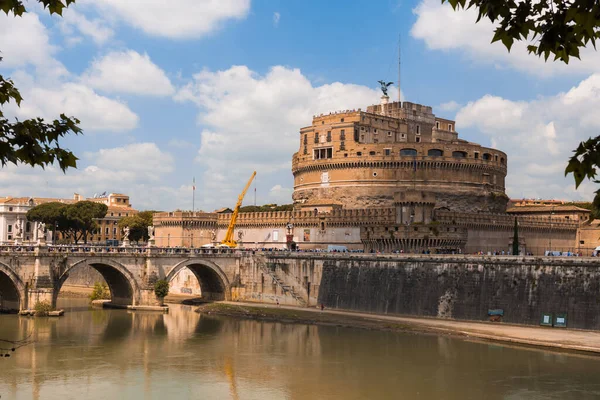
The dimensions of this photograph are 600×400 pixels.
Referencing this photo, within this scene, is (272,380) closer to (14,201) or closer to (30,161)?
(30,161)

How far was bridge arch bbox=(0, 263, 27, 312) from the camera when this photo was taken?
50594 millimetres

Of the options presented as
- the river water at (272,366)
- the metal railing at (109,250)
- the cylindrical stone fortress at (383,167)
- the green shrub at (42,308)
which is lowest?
the river water at (272,366)

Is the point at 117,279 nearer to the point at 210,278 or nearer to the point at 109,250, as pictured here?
the point at 109,250

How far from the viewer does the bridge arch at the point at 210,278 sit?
60469 mm

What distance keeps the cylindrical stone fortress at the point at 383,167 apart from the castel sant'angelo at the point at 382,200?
0.10 meters

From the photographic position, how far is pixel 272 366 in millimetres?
36125

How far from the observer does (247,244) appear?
254ft

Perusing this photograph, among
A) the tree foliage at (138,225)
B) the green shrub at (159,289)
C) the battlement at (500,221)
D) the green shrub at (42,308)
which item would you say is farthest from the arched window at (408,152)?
the green shrub at (42,308)

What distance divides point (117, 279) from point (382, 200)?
30.2 m

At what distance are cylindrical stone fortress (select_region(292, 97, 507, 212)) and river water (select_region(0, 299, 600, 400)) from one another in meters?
32.3

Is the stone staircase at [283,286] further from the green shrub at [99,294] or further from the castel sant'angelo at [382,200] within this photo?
the green shrub at [99,294]

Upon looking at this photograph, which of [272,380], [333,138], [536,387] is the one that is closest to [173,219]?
[333,138]

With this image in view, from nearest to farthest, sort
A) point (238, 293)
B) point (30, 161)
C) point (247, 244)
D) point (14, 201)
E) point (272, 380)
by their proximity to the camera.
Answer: point (30, 161) → point (272, 380) → point (238, 293) → point (247, 244) → point (14, 201)

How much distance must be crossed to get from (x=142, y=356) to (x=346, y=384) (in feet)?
38.9
